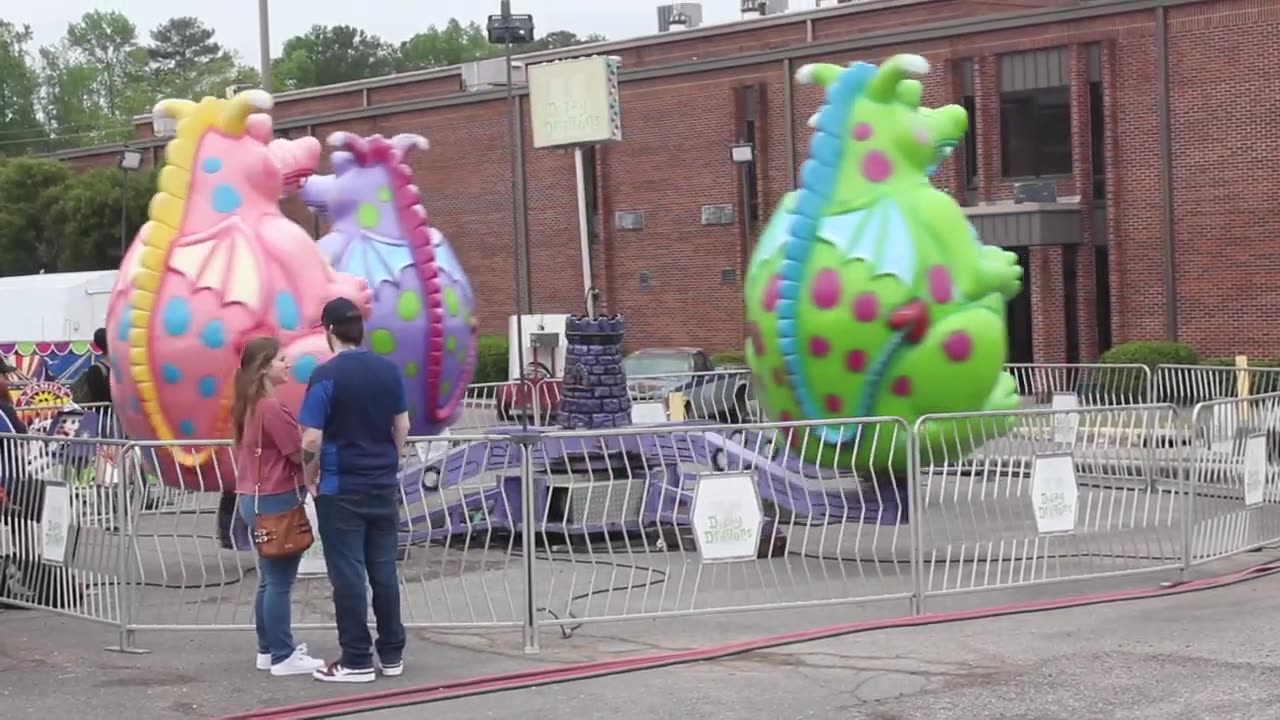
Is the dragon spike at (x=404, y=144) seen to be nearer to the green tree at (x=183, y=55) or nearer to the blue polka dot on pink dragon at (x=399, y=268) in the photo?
the blue polka dot on pink dragon at (x=399, y=268)

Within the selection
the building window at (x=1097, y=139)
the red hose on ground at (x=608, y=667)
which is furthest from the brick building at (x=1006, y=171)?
the red hose on ground at (x=608, y=667)

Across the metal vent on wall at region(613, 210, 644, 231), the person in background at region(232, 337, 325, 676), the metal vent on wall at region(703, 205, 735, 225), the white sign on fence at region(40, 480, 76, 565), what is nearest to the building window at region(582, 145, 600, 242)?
the metal vent on wall at region(613, 210, 644, 231)

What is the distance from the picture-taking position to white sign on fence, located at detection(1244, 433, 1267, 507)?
1307cm

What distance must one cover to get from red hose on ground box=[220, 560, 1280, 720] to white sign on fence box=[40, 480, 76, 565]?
283cm

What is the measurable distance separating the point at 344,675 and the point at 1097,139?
28.3m

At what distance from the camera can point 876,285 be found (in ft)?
45.3

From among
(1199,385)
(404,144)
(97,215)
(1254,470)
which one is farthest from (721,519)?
(97,215)

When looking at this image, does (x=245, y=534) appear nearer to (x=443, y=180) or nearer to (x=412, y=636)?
(x=412, y=636)

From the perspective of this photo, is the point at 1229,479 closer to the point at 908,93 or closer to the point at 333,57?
the point at 908,93

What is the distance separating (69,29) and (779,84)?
10637 cm

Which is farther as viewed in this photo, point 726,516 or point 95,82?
point 95,82

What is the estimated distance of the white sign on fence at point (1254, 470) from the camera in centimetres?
1307

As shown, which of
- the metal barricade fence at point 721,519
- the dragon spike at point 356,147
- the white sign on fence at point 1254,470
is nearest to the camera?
the metal barricade fence at point 721,519

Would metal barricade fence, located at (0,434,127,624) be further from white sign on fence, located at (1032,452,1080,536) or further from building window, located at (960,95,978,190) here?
building window, located at (960,95,978,190)
